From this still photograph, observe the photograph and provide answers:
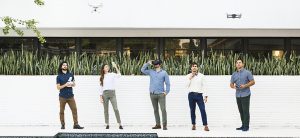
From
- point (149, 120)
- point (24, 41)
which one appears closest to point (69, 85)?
point (149, 120)

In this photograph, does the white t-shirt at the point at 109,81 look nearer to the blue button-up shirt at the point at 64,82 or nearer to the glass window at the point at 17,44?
the blue button-up shirt at the point at 64,82

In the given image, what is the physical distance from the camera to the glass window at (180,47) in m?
17.2

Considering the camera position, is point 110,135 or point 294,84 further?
point 294,84

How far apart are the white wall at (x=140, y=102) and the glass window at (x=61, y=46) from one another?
9.86 ft

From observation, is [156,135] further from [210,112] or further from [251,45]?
[251,45]

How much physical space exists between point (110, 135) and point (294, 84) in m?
5.43

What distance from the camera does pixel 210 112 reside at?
14250 millimetres

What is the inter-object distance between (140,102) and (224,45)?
4.12 meters

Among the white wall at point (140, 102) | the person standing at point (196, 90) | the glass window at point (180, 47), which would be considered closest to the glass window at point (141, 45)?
the glass window at point (180, 47)

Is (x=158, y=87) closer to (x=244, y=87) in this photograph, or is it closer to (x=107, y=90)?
(x=107, y=90)

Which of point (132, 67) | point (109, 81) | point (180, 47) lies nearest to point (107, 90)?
point (109, 81)
